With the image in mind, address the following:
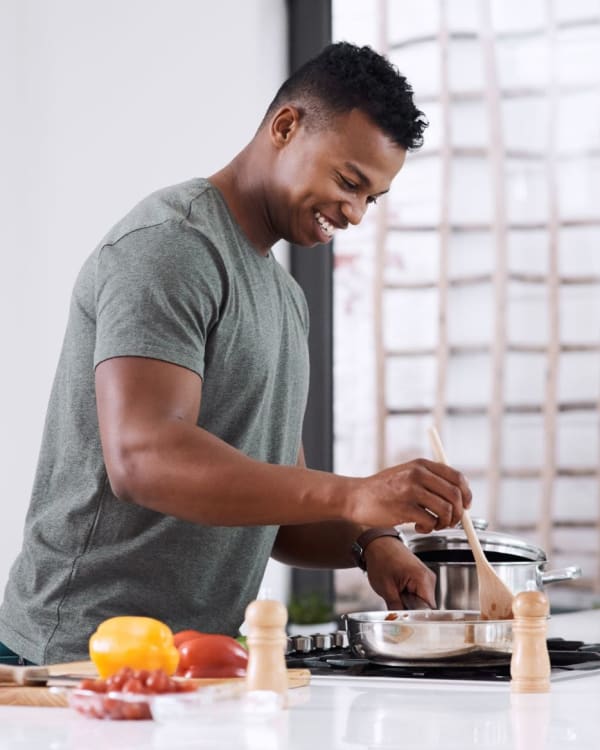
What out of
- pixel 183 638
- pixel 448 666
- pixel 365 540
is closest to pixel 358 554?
pixel 365 540

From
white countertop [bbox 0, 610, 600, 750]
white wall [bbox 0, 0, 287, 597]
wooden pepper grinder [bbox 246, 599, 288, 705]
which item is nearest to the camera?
white countertop [bbox 0, 610, 600, 750]

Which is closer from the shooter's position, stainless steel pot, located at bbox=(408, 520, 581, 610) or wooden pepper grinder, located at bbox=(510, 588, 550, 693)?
wooden pepper grinder, located at bbox=(510, 588, 550, 693)

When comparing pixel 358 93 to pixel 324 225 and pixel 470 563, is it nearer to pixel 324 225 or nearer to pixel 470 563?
pixel 324 225

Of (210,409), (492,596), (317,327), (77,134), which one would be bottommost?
(492,596)

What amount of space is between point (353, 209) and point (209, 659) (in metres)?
0.75

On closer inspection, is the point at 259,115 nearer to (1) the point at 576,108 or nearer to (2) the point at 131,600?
(1) the point at 576,108

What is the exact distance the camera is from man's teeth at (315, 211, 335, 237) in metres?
1.70

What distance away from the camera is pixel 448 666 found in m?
1.35

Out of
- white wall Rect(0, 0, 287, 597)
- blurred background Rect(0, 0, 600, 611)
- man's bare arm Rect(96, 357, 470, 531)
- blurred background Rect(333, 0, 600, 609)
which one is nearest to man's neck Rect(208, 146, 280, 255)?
man's bare arm Rect(96, 357, 470, 531)

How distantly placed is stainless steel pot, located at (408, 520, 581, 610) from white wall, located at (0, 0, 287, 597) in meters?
1.10

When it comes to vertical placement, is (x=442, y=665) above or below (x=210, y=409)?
below

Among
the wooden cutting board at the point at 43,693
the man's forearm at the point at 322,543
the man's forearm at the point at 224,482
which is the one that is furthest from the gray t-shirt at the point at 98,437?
the wooden cutting board at the point at 43,693

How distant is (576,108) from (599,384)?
2.39ft

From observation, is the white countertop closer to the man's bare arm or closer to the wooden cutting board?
the wooden cutting board
